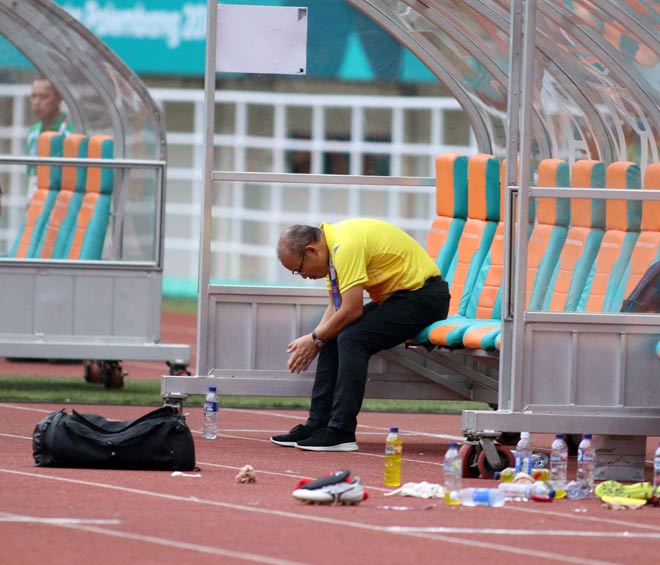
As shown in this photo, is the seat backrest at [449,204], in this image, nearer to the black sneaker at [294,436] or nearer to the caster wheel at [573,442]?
the caster wheel at [573,442]

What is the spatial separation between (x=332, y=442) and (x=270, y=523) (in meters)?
3.14

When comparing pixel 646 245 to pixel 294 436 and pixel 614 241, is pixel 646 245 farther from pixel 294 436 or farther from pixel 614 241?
pixel 294 436

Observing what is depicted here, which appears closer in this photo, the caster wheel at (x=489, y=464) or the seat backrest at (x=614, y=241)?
the caster wheel at (x=489, y=464)

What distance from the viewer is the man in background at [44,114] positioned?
15008mm

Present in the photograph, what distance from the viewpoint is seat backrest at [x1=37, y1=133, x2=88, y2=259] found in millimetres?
14469

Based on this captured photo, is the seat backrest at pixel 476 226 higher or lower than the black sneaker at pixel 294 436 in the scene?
higher

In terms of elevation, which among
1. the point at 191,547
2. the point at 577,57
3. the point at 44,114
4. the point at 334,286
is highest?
the point at 44,114

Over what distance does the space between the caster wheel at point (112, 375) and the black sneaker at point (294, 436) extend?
13.5ft

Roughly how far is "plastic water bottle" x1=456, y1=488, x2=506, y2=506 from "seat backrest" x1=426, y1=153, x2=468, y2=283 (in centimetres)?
373

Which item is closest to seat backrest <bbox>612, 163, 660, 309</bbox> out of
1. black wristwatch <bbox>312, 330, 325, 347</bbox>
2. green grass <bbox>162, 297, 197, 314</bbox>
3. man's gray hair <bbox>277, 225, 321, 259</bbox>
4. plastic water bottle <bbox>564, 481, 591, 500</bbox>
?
plastic water bottle <bbox>564, 481, 591, 500</bbox>

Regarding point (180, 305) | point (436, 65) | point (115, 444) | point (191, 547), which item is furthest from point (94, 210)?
point (180, 305)

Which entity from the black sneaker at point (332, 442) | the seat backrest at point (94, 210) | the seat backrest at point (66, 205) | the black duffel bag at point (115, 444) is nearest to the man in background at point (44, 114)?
the seat backrest at point (66, 205)

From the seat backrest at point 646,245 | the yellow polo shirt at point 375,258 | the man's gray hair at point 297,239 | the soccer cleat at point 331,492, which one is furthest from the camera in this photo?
the yellow polo shirt at point 375,258

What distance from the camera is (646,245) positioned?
31.8 ft
